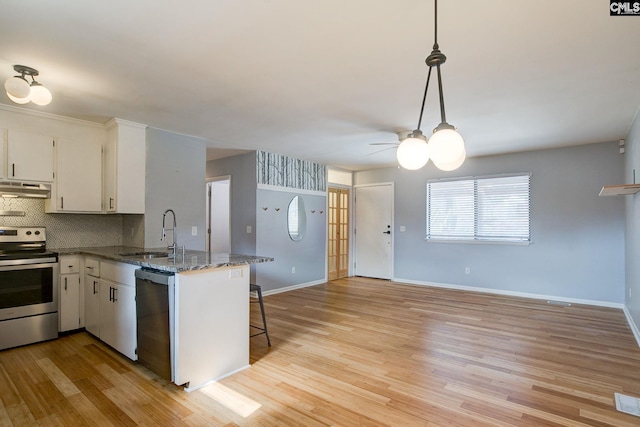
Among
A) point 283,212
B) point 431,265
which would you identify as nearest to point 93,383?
point 283,212

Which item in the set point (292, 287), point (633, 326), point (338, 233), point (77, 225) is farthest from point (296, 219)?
point (633, 326)

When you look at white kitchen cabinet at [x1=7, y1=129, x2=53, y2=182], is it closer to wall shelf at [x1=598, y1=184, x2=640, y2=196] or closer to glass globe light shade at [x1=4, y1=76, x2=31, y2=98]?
glass globe light shade at [x1=4, y1=76, x2=31, y2=98]

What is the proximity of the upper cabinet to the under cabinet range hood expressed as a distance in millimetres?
555

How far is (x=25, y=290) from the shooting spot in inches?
127

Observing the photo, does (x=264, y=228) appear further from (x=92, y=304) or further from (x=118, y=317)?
(x=118, y=317)

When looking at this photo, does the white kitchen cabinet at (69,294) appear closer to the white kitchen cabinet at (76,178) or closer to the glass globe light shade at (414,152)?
the white kitchen cabinet at (76,178)

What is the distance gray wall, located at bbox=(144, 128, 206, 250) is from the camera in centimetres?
407

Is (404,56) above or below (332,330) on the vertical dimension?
above

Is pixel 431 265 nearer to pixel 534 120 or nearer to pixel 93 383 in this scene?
Result: pixel 534 120

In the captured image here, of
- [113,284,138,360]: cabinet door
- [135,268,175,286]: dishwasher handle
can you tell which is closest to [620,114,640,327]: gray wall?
[135,268,175,286]: dishwasher handle

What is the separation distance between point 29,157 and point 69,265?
1193 mm

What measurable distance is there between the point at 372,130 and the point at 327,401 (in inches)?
123

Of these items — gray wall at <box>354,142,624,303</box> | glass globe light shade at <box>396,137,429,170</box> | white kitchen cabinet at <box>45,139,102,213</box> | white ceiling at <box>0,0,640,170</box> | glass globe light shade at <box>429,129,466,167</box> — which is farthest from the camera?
gray wall at <box>354,142,624,303</box>

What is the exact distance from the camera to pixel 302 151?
5520 mm
